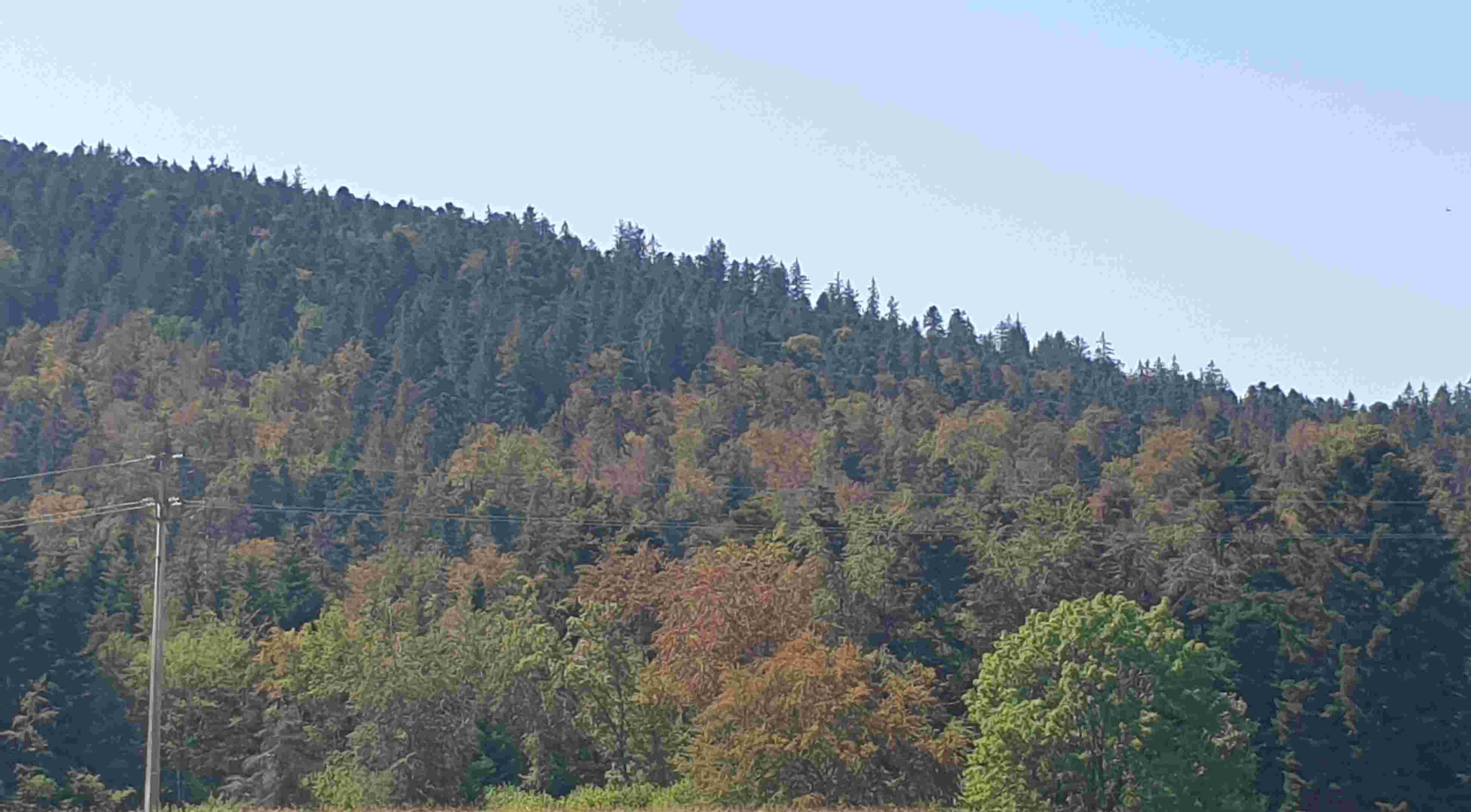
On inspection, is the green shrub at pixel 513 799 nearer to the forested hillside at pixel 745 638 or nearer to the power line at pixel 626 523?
the forested hillside at pixel 745 638

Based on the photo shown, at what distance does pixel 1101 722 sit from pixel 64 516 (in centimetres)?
8369

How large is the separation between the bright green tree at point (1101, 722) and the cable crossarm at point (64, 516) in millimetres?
34692

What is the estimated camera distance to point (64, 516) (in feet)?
416

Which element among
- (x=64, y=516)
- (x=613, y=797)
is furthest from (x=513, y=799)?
(x=64, y=516)

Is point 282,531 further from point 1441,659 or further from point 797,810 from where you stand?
point 1441,659

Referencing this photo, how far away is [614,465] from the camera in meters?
172

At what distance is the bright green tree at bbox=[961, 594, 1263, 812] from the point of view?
65.2 metres

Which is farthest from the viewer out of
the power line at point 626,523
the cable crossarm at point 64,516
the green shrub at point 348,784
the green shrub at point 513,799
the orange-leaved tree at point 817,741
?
the cable crossarm at point 64,516

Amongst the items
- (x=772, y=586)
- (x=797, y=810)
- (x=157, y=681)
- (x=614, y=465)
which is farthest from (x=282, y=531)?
(x=157, y=681)

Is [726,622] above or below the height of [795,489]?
below

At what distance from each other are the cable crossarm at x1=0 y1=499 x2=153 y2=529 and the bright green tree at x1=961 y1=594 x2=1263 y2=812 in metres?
34.7

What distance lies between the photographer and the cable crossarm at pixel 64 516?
269ft

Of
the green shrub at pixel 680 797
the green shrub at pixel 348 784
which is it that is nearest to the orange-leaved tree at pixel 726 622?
the green shrub at pixel 680 797

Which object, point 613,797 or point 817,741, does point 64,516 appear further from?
point 817,741
